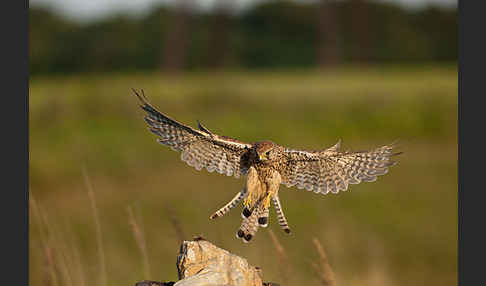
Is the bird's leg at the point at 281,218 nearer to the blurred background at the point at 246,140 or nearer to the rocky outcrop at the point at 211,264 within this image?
the rocky outcrop at the point at 211,264

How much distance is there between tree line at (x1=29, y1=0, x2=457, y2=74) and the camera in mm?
19359

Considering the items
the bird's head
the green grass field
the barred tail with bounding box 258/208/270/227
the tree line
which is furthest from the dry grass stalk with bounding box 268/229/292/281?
the tree line

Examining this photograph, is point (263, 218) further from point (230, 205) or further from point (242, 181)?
point (242, 181)

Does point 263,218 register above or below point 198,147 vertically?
below

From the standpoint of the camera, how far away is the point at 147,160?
1265cm

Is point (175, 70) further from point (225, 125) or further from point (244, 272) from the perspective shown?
point (244, 272)

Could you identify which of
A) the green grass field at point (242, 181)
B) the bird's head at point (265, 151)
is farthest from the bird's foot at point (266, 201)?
the green grass field at point (242, 181)

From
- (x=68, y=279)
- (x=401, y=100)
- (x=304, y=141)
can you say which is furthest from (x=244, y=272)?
(x=401, y=100)

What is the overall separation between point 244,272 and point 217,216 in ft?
0.77

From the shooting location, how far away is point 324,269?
8.75ft

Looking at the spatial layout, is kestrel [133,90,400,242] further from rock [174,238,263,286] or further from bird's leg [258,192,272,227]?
A: rock [174,238,263,286]

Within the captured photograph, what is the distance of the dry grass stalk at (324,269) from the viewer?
2.57 m

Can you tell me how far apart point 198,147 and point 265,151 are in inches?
17.2

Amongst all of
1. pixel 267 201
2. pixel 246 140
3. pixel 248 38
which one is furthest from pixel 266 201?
pixel 248 38
